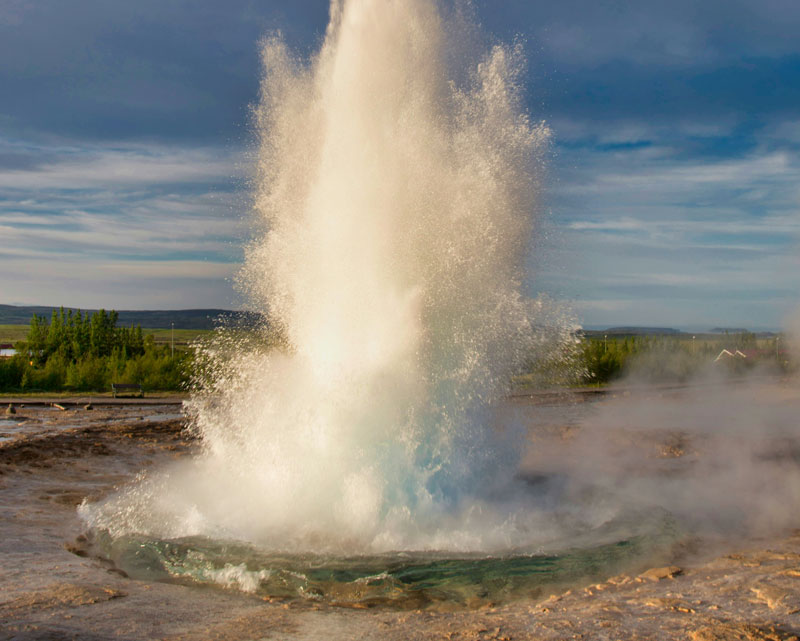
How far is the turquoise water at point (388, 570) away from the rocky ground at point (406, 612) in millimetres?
262

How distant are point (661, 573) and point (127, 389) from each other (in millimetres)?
27723

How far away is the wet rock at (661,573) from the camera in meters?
5.71

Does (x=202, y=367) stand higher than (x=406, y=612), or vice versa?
(x=202, y=367)

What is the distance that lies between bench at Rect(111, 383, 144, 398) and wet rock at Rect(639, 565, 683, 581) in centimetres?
2481

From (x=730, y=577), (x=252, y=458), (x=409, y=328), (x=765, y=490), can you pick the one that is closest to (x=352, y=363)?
(x=409, y=328)

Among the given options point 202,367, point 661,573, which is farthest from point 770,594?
point 202,367

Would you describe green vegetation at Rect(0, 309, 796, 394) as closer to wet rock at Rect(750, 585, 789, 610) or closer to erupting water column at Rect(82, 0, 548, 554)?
erupting water column at Rect(82, 0, 548, 554)

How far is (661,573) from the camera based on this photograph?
5805 millimetres

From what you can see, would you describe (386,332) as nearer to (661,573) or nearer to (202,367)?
(661,573)

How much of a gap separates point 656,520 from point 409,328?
338 centimetres

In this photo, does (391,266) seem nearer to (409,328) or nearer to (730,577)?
(409,328)

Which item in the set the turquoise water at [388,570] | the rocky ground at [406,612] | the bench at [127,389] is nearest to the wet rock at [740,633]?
the rocky ground at [406,612]

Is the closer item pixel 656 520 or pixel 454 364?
pixel 656 520

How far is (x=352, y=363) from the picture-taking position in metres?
8.30
